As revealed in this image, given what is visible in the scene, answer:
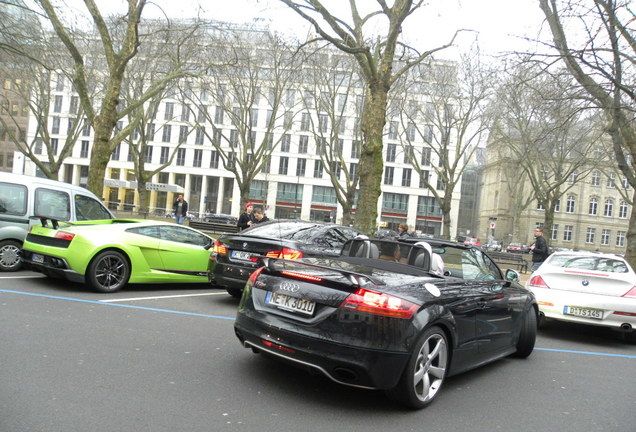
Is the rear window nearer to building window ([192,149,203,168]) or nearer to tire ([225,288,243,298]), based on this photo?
tire ([225,288,243,298])

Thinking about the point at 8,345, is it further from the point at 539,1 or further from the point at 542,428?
the point at 539,1

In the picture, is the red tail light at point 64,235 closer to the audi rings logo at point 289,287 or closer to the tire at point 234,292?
the tire at point 234,292

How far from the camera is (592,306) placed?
7.09 m

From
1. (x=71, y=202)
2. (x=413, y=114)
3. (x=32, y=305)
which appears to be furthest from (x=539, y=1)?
(x=413, y=114)

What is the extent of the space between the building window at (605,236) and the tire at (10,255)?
78.1 meters

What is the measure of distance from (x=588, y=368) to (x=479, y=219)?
87.2m

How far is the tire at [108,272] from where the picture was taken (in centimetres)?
753

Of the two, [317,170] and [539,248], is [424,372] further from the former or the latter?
[317,170]

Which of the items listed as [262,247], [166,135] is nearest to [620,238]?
[166,135]

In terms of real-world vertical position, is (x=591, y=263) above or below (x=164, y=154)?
below

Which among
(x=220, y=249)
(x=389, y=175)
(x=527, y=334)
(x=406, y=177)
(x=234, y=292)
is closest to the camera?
(x=527, y=334)

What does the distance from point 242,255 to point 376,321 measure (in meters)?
4.17

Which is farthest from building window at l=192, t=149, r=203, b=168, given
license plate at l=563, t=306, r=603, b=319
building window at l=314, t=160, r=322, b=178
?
license plate at l=563, t=306, r=603, b=319

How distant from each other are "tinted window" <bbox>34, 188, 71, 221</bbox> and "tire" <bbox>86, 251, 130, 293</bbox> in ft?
7.69
